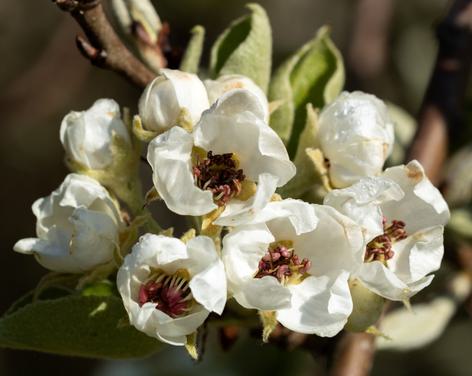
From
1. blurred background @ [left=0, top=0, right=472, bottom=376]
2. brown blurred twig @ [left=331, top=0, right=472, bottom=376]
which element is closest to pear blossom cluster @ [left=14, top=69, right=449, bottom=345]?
brown blurred twig @ [left=331, top=0, right=472, bottom=376]

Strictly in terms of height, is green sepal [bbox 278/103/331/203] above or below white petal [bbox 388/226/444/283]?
→ above

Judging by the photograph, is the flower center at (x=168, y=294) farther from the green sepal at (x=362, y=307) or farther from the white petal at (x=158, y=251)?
the green sepal at (x=362, y=307)

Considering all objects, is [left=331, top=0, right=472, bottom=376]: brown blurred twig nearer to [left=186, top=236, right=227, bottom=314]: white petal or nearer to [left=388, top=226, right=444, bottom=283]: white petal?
[left=388, top=226, right=444, bottom=283]: white petal

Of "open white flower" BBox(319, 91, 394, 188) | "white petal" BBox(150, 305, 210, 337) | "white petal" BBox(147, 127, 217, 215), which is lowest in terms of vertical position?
"white petal" BBox(150, 305, 210, 337)

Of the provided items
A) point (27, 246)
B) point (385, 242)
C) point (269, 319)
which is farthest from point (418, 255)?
point (27, 246)

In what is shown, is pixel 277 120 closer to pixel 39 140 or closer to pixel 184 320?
pixel 184 320

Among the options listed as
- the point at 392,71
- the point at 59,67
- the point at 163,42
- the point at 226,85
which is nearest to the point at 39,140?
the point at 59,67
